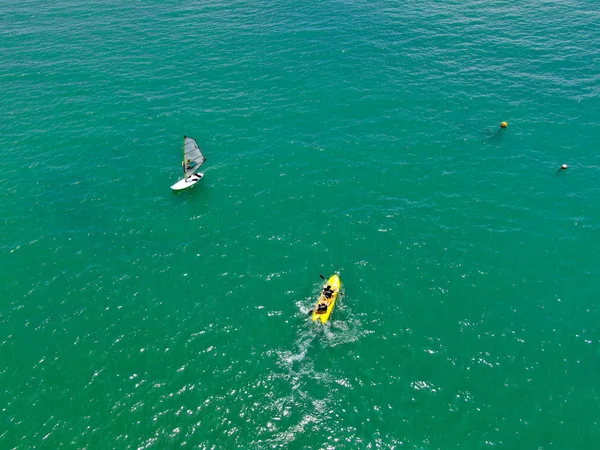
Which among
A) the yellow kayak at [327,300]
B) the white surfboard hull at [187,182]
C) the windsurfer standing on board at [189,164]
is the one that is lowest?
the yellow kayak at [327,300]

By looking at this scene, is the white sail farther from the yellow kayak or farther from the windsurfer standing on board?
the yellow kayak

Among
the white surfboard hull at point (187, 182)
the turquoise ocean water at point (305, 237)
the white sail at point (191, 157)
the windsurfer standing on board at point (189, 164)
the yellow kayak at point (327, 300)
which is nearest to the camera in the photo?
the turquoise ocean water at point (305, 237)

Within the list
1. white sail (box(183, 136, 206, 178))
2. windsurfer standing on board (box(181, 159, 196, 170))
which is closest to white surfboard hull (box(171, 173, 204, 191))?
white sail (box(183, 136, 206, 178))

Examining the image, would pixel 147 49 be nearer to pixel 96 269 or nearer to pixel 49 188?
pixel 49 188

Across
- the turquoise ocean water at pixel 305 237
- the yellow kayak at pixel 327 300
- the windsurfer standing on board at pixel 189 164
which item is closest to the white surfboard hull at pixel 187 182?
the turquoise ocean water at pixel 305 237

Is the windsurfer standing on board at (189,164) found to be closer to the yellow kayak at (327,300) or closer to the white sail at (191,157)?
the white sail at (191,157)

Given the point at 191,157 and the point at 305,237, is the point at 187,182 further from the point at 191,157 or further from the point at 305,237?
the point at 305,237

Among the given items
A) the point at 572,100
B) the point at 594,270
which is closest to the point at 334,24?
the point at 572,100
